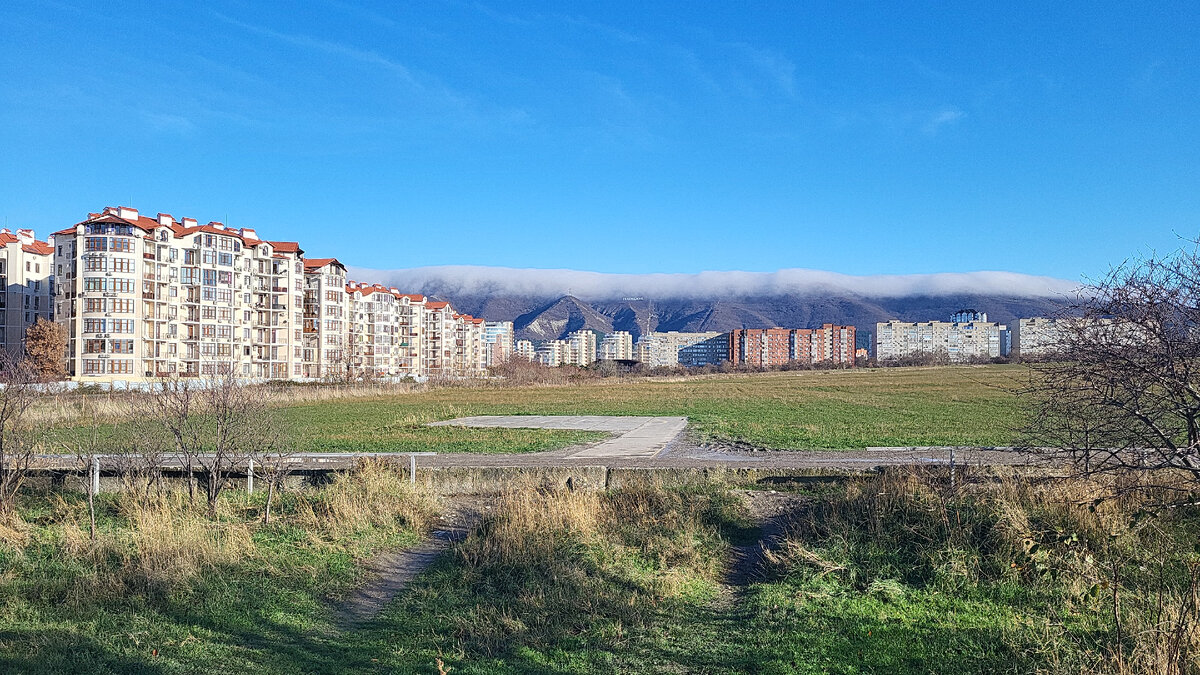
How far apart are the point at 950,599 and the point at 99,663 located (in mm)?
8716

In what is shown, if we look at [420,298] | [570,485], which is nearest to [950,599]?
[570,485]

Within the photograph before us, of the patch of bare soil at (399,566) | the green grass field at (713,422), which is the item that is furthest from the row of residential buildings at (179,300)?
the patch of bare soil at (399,566)

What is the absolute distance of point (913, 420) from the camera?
108 feet

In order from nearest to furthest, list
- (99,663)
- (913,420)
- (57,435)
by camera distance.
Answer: (99,663) < (57,435) < (913,420)

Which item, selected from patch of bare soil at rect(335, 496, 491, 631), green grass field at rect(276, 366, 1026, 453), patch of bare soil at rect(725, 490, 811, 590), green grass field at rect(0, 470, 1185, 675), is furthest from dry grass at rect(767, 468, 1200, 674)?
patch of bare soil at rect(335, 496, 491, 631)

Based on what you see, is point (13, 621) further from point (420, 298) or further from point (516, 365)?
point (420, 298)

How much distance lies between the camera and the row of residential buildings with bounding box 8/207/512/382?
75562mm

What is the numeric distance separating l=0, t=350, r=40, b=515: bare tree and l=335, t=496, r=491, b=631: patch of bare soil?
Result: 6.90 metres

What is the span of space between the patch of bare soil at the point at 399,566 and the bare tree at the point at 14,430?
6.90m

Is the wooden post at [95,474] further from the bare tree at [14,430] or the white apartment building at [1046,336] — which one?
the white apartment building at [1046,336]

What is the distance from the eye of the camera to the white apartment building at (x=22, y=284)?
88.2 m

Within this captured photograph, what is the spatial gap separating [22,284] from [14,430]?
92864 millimetres

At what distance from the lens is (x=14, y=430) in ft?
46.6

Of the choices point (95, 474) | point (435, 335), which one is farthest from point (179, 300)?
point (95, 474)
